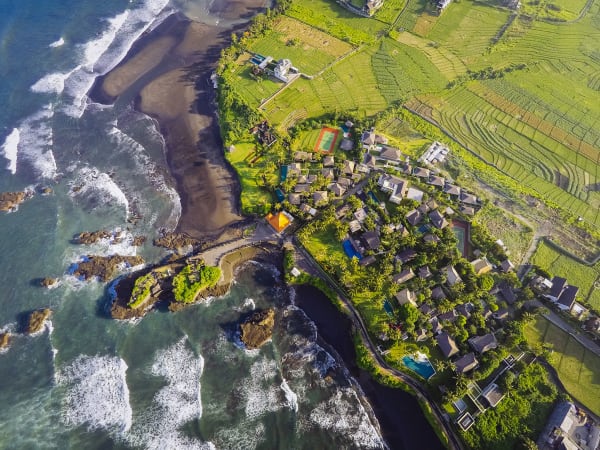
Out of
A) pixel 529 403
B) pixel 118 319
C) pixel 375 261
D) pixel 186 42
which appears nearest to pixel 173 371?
pixel 118 319

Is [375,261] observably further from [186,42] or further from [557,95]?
[186,42]

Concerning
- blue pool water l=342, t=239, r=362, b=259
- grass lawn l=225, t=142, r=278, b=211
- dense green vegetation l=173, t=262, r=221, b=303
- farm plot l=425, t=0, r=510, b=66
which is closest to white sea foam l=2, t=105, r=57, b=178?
grass lawn l=225, t=142, r=278, b=211

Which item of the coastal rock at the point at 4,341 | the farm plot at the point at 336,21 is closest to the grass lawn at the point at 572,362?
the farm plot at the point at 336,21

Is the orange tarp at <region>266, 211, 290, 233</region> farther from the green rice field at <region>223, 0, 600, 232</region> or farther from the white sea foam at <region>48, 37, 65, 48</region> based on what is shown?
the white sea foam at <region>48, 37, 65, 48</region>

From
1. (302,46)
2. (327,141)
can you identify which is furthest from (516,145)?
(302,46)

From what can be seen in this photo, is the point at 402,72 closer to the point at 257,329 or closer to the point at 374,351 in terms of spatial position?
the point at 374,351

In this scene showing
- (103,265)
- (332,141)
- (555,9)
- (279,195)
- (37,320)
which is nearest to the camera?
(37,320)

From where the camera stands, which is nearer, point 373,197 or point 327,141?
point 373,197
